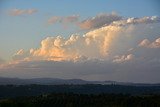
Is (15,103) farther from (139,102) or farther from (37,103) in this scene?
(139,102)

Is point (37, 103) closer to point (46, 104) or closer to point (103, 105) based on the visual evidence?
point (46, 104)

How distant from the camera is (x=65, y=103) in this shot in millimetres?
151125

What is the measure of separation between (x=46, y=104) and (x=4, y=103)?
55.7 feet

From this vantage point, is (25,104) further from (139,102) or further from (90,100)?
(139,102)

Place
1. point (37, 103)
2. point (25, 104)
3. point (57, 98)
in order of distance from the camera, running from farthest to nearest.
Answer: point (57, 98) < point (37, 103) < point (25, 104)

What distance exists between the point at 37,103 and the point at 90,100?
19293mm

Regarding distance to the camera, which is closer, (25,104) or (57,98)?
(25,104)

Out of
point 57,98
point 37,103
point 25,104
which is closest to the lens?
point 25,104

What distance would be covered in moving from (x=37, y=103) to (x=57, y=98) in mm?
12134

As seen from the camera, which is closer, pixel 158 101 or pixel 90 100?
pixel 158 101

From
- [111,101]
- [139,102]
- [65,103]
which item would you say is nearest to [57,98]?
[65,103]

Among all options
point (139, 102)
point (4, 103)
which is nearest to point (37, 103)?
point (4, 103)

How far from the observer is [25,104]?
139 meters

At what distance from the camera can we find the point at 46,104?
493 feet
